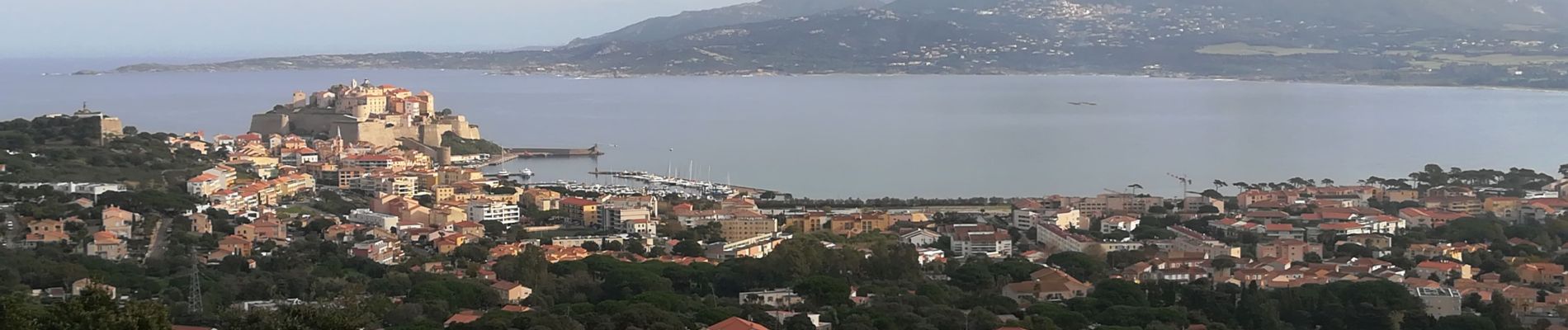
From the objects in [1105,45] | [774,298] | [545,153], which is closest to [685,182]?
[545,153]

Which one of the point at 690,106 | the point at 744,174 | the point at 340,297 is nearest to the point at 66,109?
the point at 690,106

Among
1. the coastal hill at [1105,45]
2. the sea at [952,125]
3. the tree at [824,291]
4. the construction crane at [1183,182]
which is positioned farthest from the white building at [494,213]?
the coastal hill at [1105,45]

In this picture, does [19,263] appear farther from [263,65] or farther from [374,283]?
[263,65]

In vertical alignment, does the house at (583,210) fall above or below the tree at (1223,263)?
below

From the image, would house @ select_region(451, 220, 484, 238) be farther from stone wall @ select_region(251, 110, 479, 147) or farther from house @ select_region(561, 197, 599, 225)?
stone wall @ select_region(251, 110, 479, 147)

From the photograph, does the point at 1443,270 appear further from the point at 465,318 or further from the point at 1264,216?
the point at 465,318

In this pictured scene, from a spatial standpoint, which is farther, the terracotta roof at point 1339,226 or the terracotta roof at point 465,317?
the terracotta roof at point 1339,226

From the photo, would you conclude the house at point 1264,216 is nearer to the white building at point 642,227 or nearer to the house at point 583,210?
the white building at point 642,227
